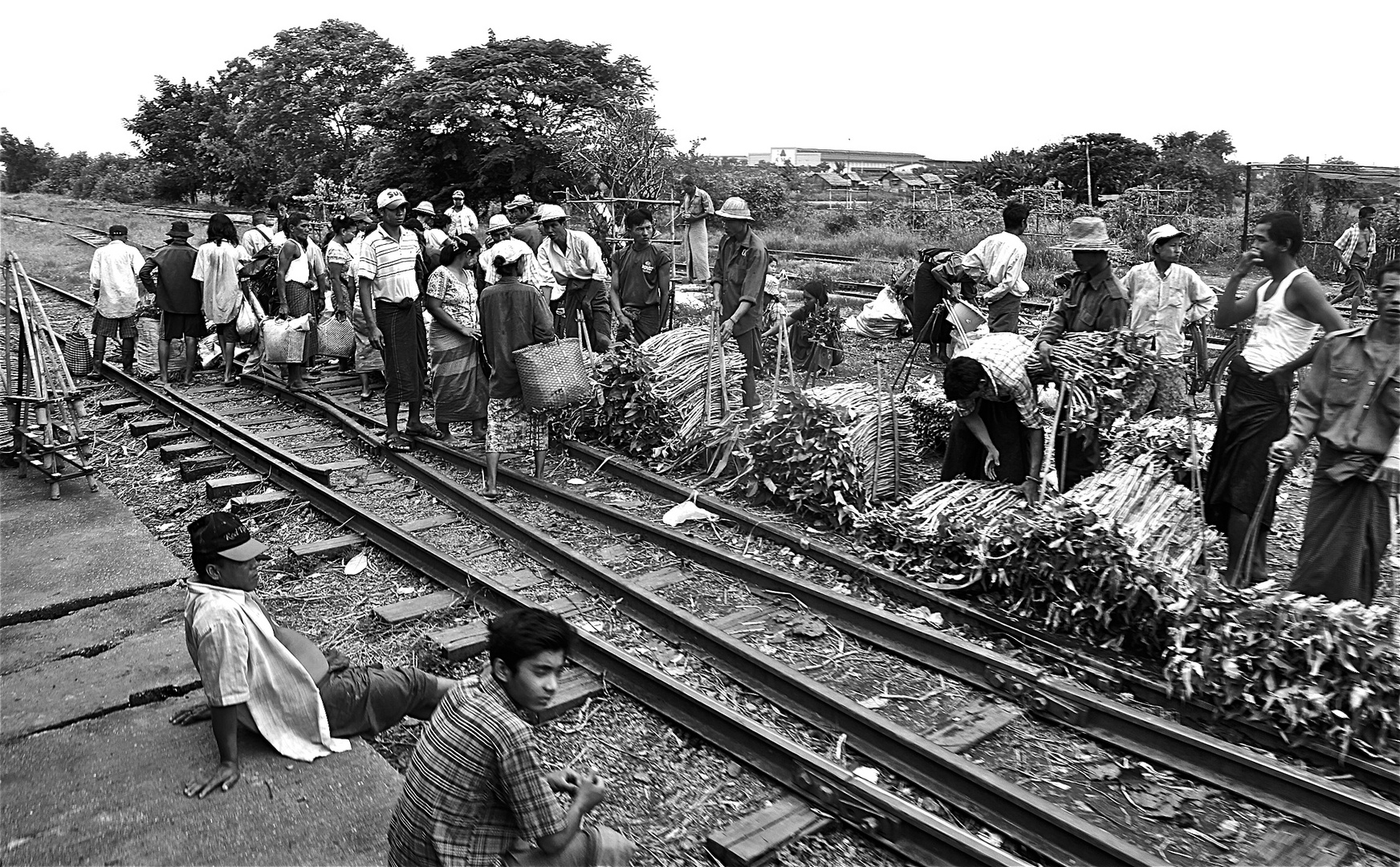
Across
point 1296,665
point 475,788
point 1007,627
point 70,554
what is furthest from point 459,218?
Result: point 475,788

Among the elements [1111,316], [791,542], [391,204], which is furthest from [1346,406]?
[391,204]

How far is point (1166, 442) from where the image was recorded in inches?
252

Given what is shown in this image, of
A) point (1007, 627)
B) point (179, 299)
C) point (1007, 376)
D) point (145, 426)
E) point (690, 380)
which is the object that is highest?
point (179, 299)

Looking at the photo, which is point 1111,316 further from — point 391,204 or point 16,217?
point 16,217

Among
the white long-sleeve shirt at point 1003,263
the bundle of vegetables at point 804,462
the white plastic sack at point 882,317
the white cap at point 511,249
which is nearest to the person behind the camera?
the bundle of vegetables at point 804,462

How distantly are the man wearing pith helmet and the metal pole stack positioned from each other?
5070 mm

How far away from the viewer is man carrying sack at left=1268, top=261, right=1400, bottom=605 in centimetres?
466

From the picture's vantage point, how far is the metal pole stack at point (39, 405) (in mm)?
7398

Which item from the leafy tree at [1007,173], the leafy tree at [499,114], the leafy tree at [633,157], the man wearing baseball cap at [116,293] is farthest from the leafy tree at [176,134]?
the man wearing baseball cap at [116,293]

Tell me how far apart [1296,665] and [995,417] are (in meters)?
2.55

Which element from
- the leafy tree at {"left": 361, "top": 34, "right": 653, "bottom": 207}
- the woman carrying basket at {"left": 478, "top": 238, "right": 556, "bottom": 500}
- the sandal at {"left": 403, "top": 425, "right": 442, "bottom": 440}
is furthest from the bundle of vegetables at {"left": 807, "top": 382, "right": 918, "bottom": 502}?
the leafy tree at {"left": 361, "top": 34, "right": 653, "bottom": 207}

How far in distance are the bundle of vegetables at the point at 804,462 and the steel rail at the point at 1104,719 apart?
908 millimetres

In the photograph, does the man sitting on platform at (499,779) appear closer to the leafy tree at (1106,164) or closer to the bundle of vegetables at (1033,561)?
the bundle of vegetables at (1033,561)

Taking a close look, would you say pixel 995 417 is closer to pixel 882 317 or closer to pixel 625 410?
pixel 625 410
